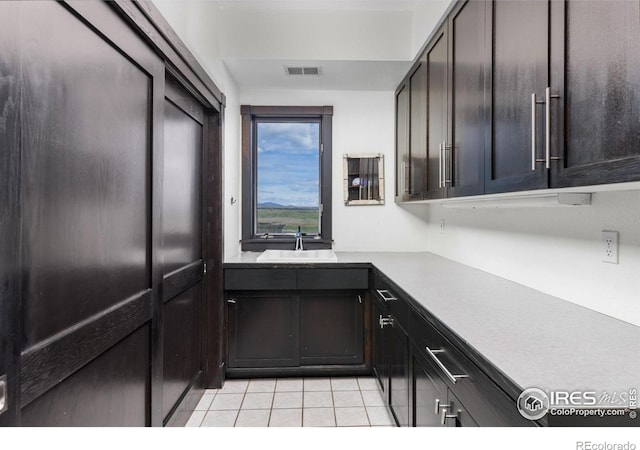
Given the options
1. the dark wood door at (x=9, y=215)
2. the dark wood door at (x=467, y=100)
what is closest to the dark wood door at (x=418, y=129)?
the dark wood door at (x=467, y=100)

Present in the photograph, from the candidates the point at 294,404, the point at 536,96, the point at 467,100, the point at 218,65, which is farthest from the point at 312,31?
the point at 294,404

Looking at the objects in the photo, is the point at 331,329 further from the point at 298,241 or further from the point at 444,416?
the point at 444,416

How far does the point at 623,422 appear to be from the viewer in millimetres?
695

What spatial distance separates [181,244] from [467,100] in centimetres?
168

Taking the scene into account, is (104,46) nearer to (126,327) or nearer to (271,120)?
(126,327)

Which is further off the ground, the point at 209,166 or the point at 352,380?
the point at 209,166

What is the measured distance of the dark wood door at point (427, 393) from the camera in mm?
1253

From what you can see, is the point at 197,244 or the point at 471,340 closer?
the point at 471,340

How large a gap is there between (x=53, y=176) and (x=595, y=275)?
5.87ft

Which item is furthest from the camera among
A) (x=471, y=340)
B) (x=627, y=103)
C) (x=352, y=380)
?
(x=352, y=380)

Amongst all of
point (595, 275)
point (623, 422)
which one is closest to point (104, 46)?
point (623, 422)

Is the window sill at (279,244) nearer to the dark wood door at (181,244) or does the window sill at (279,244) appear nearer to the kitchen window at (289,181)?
the kitchen window at (289,181)

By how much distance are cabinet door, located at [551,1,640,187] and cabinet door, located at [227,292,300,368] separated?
1978 millimetres

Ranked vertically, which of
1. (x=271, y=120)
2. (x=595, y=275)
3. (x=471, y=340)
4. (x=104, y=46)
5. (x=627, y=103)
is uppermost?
(x=271, y=120)
